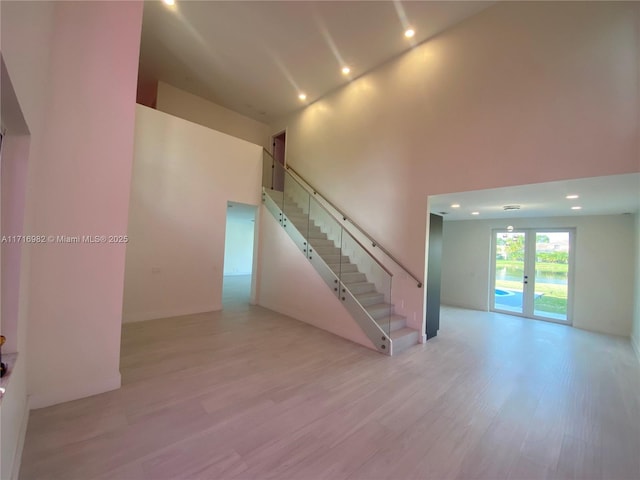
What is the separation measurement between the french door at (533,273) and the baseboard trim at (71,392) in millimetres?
8615

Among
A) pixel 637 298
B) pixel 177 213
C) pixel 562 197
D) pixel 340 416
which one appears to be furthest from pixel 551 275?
pixel 177 213

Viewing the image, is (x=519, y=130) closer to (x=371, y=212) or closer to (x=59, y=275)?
(x=371, y=212)

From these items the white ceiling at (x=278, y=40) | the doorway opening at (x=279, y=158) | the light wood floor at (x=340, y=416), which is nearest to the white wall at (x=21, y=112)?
the light wood floor at (x=340, y=416)

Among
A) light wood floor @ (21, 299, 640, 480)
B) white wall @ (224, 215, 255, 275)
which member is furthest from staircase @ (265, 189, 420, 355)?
white wall @ (224, 215, 255, 275)

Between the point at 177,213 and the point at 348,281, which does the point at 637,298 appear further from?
the point at 177,213

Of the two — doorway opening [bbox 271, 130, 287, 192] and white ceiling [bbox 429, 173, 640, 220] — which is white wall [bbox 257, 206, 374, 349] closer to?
doorway opening [bbox 271, 130, 287, 192]

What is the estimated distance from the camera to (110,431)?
2.11 metres

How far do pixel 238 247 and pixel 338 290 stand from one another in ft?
30.9

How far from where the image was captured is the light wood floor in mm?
1877

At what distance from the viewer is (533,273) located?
6.70 meters

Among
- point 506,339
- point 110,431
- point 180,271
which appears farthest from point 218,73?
point 506,339

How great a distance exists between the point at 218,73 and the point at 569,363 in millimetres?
9481

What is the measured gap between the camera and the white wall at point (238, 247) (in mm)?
12555

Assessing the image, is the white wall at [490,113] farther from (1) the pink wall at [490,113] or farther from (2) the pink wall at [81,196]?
(2) the pink wall at [81,196]
